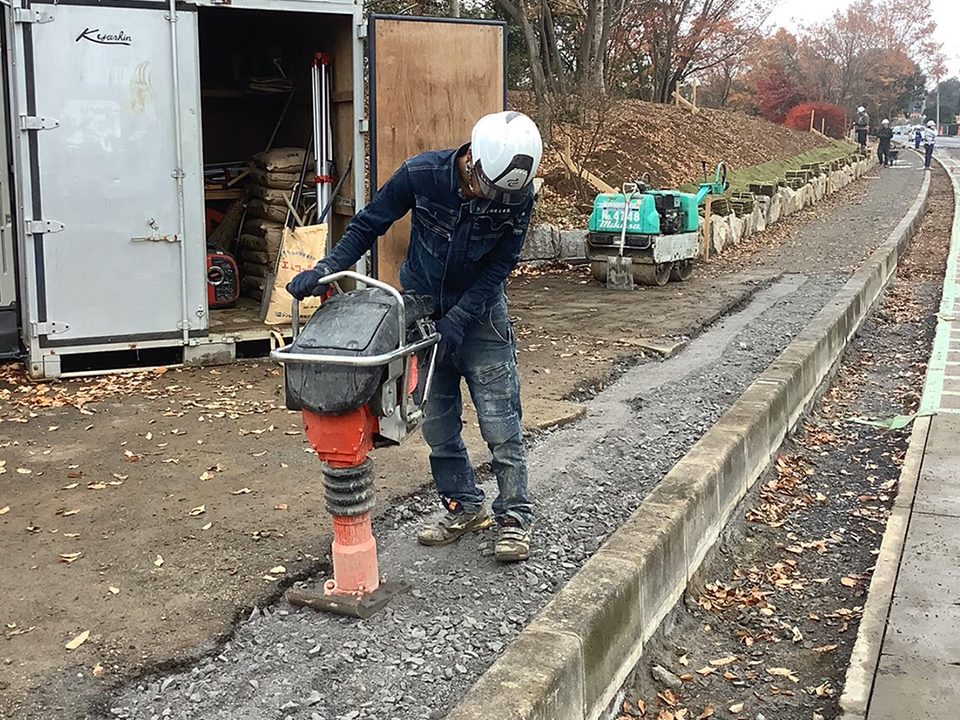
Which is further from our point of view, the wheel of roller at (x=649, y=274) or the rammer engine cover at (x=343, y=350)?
the wheel of roller at (x=649, y=274)

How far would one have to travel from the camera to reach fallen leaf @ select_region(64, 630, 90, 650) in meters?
3.96

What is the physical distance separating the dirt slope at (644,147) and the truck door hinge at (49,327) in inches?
366

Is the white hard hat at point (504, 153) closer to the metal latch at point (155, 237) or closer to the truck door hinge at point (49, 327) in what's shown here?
the metal latch at point (155, 237)

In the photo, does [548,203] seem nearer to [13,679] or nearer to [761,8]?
[13,679]

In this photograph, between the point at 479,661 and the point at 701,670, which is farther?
the point at 701,670

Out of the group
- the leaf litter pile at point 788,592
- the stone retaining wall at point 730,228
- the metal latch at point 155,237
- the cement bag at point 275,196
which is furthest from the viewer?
the stone retaining wall at point 730,228

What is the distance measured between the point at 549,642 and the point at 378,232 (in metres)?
1.92

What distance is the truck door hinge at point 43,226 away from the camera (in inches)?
303

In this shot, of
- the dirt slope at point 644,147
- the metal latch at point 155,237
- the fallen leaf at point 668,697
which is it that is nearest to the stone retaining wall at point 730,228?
the dirt slope at point 644,147

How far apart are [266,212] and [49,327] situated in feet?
9.21

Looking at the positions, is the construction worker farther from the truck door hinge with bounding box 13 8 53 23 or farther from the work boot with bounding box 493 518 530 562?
the truck door hinge with bounding box 13 8 53 23

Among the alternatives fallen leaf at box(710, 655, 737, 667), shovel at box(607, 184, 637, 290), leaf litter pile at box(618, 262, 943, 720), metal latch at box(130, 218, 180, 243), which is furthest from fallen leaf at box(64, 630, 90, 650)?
shovel at box(607, 184, 637, 290)

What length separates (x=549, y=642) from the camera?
11.7ft

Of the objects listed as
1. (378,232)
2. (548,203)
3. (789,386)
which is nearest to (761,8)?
(548,203)
